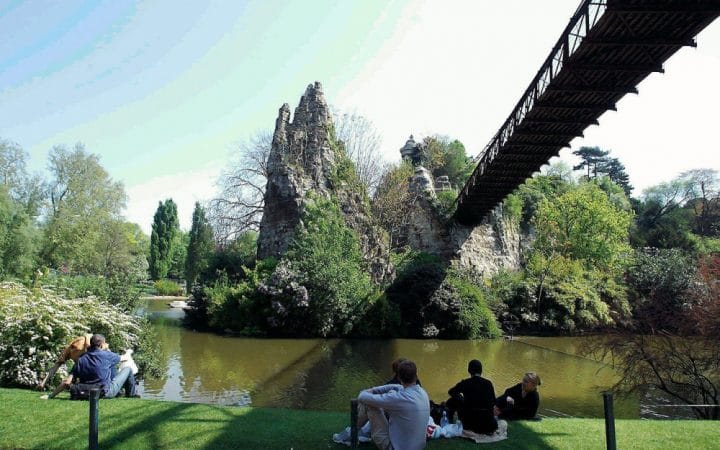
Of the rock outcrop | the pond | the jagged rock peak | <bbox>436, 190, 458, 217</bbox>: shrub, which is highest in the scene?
the jagged rock peak

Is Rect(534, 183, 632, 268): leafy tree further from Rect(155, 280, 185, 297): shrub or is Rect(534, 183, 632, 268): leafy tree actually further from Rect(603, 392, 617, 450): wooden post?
Rect(155, 280, 185, 297): shrub

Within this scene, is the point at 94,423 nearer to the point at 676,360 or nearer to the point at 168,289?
the point at 676,360

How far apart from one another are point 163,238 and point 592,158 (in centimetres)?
5739

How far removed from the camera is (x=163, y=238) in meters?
60.6

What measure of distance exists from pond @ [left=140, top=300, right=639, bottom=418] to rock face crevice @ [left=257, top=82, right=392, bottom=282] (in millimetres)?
6486

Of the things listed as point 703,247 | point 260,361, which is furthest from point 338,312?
point 703,247

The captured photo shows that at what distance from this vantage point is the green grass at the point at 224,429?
217 inches

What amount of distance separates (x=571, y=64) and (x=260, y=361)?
12543 millimetres

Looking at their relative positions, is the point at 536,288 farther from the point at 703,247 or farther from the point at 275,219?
the point at 703,247

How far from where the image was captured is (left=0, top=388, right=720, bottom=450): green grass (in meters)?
5.52

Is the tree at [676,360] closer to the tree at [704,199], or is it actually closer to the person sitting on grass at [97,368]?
the person sitting on grass at [97,368]

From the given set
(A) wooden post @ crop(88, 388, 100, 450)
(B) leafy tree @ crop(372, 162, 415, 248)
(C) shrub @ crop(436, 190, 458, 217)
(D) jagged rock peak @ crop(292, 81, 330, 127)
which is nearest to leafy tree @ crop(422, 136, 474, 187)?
(C) shrub @ crop(436, 190, 458, 217)

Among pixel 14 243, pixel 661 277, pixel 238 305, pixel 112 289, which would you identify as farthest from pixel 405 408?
pixel 661 277

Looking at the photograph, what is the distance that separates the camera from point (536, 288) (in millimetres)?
26438
